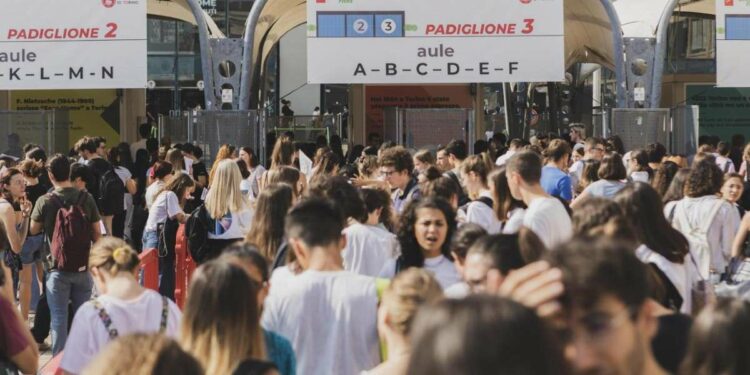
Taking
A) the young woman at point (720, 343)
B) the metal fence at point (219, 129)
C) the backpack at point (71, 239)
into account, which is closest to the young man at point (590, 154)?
the metal fence at point (219, 129)

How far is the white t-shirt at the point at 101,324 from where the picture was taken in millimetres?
5281

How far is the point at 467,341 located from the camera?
2102 millimetres

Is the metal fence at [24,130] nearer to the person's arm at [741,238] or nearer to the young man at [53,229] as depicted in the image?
the young man at [53,229]

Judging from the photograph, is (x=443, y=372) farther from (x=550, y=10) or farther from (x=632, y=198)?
(x=550, y=10)

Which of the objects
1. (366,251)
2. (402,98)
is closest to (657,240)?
(366,251)

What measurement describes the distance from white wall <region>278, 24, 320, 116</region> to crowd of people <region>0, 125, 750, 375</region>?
58.7ft

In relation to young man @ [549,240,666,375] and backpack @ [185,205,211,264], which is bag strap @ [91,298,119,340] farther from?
backpack @ [185,205,211,264]

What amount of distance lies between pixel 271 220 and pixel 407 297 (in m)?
2.90

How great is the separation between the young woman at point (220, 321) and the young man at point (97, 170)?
9.32 m

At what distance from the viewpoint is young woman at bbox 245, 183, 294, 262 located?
7094 mm

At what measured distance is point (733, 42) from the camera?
16.5 meters

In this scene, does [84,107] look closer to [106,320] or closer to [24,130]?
[24,130]

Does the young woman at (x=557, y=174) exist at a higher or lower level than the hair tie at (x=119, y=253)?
higher

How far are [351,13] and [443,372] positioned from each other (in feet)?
46.2
